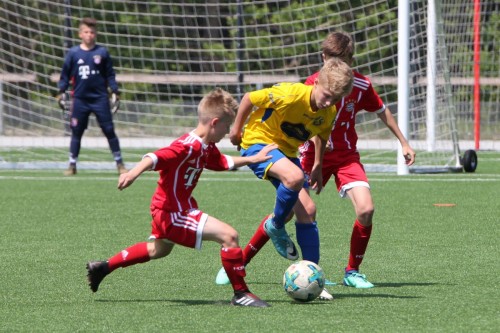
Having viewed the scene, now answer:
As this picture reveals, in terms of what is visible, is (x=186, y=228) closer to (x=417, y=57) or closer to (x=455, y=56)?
(x=417, y=57)

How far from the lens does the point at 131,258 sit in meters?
6.14

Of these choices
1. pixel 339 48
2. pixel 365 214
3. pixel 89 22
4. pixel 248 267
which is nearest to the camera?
pixel 339 48

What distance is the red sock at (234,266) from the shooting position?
5.79 metres

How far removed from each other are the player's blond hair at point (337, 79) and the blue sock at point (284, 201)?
0.62 m

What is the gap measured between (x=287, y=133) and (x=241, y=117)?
279 mm

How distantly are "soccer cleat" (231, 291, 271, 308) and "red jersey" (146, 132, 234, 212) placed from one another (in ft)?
1.76

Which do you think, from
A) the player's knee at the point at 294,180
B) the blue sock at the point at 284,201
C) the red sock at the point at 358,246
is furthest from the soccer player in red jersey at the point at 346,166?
the player's knee at the point at 294,180

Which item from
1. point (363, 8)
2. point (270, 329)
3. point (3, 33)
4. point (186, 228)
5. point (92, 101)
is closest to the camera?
point (270, 329)

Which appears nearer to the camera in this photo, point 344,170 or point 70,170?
point 344,170

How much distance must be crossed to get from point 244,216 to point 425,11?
5252mm

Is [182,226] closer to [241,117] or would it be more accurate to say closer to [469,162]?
[241,117]

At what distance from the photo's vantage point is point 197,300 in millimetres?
5977

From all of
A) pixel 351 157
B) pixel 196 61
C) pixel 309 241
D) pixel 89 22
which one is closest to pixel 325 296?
pixel 309 241

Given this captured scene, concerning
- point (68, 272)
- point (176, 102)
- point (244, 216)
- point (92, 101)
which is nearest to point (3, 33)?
point (176, 102)
